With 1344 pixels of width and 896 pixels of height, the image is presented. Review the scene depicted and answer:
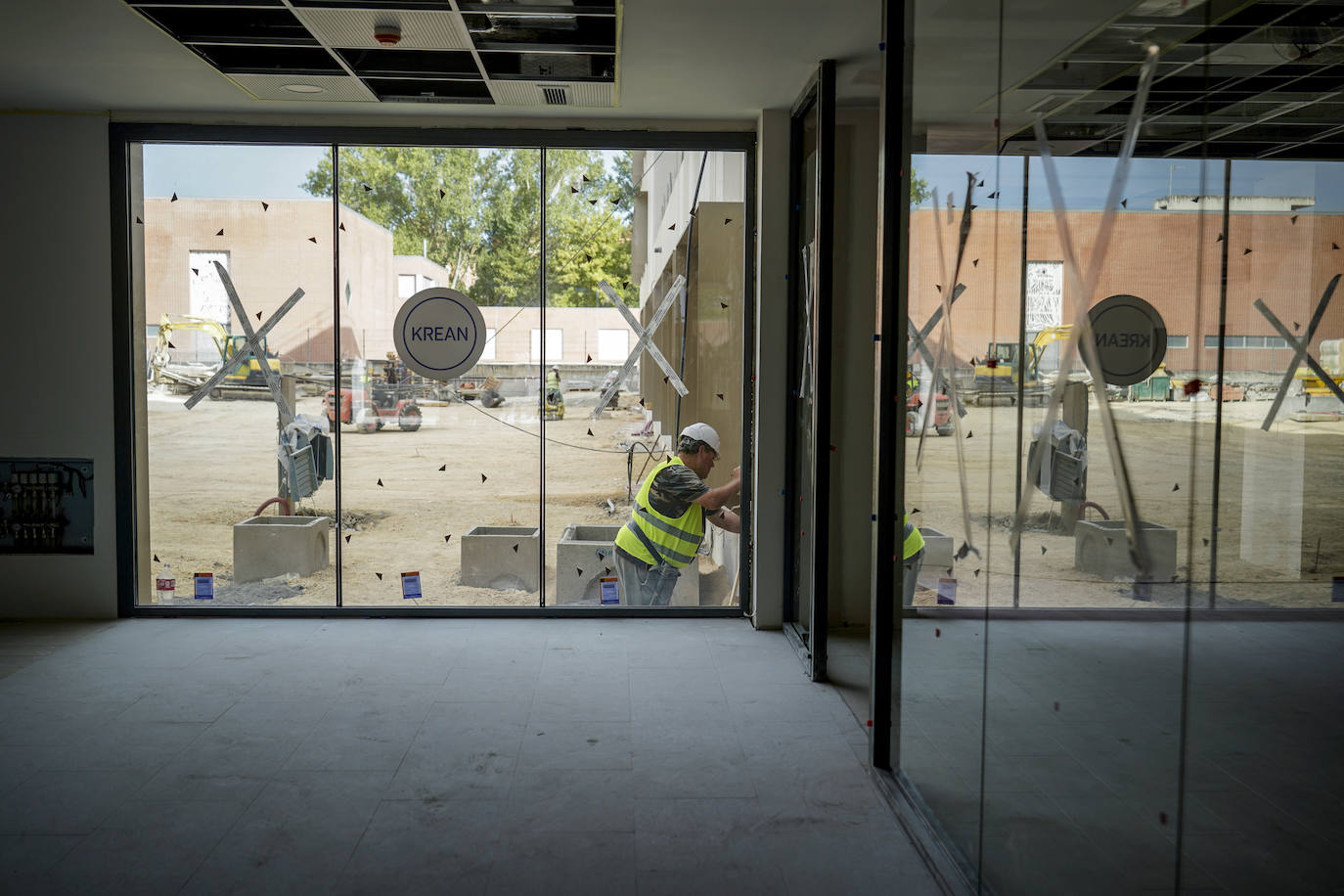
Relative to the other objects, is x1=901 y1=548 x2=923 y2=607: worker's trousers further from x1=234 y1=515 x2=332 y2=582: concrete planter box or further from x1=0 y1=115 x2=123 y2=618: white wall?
x1=0 y1=115 x2=123 y2=618: white wall

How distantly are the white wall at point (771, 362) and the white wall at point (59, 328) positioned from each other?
12.5 ft

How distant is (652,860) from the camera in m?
3.17

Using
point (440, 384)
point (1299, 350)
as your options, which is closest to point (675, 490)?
point (440, 384)

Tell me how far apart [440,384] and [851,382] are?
2.44 m

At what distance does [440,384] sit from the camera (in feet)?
20.6

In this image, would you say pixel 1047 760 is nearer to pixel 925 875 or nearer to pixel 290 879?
pixel 925 875

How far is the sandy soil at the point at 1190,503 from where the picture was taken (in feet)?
3.97

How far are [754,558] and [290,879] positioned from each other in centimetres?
357

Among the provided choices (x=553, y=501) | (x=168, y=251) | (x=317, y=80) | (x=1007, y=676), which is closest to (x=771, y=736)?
(x=1007, y=676)

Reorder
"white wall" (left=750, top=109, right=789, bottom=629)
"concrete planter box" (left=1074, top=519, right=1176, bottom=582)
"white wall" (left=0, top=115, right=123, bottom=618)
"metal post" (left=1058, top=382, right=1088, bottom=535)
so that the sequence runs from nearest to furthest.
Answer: "concrete planter box" (left=1074, top=519, right=1176, bottom=582) < "metal post" (left=1058, top=382, right=1088, bottom=535) < "white wall" (left=750, top=109, right=789, bottom=629) < "white wall" (left=0, top=115, right=123, bottom=618)

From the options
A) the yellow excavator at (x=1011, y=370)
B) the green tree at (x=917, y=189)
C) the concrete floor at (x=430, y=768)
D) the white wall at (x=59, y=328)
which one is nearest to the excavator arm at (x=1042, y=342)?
the yellow excavator at (x=1011, y=370)

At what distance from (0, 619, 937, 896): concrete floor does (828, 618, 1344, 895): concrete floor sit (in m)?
0.66

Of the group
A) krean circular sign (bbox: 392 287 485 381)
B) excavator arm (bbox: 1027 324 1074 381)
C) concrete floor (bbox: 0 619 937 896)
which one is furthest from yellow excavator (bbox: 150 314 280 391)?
excavator arm (bbox: 1027 324 1074 381)

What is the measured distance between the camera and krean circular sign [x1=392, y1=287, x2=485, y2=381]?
246 inches
